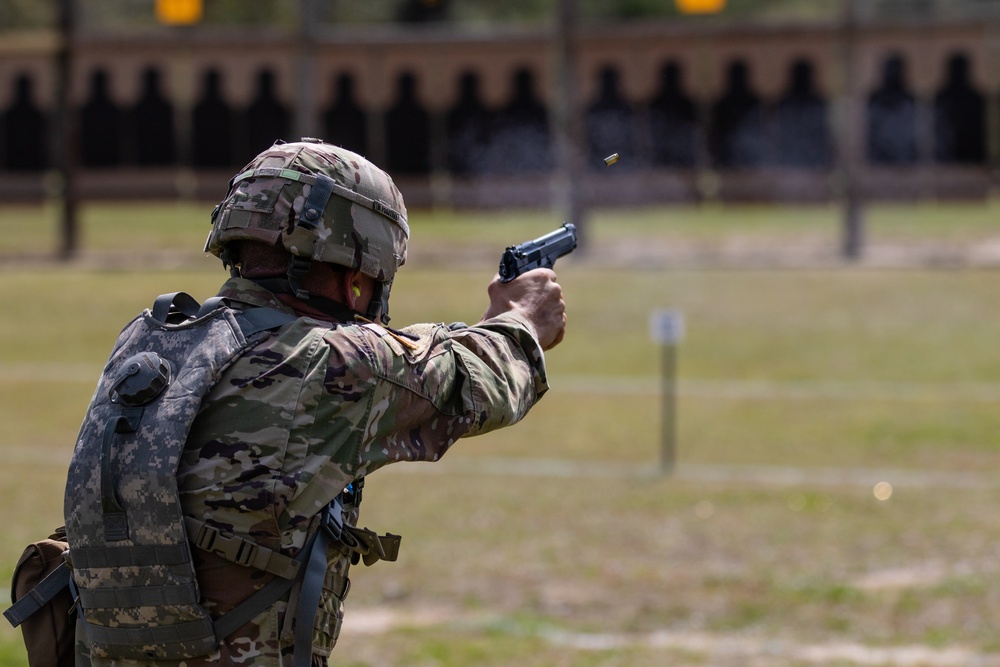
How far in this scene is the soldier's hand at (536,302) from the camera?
3.06 meters

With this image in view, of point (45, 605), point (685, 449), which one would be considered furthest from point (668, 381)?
point (45, 605)

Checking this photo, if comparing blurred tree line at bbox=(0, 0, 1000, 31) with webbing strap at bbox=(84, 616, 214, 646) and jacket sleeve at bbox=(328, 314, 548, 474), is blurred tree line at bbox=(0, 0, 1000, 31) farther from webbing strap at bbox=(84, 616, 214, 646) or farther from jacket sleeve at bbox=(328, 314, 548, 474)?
webbing strap at bbox=(84, 616, 214, 646)

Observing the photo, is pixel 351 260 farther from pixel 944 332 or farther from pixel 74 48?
pixel 74 48

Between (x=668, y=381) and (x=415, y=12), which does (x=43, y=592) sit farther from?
(x=415, y=12)

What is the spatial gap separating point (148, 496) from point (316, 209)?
0.61m

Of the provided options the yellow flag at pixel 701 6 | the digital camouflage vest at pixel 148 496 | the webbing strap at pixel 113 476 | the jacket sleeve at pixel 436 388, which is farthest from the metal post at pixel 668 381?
the yellow flag at pixel 701 6

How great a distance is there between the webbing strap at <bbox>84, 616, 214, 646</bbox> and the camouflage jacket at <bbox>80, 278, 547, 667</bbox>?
0.05 meters

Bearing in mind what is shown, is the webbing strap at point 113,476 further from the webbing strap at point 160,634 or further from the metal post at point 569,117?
the metal post at point 569,117

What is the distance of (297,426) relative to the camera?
259 centimetres

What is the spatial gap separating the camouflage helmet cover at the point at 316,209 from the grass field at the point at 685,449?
321 cm

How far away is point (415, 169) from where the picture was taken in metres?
19.1

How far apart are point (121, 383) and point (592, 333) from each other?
11.8 meters

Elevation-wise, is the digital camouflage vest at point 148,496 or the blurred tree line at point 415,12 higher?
the blurred tree line at point 415,12

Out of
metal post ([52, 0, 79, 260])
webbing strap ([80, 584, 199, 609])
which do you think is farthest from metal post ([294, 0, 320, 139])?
webbing strap ([80, 584, 199, 609])
